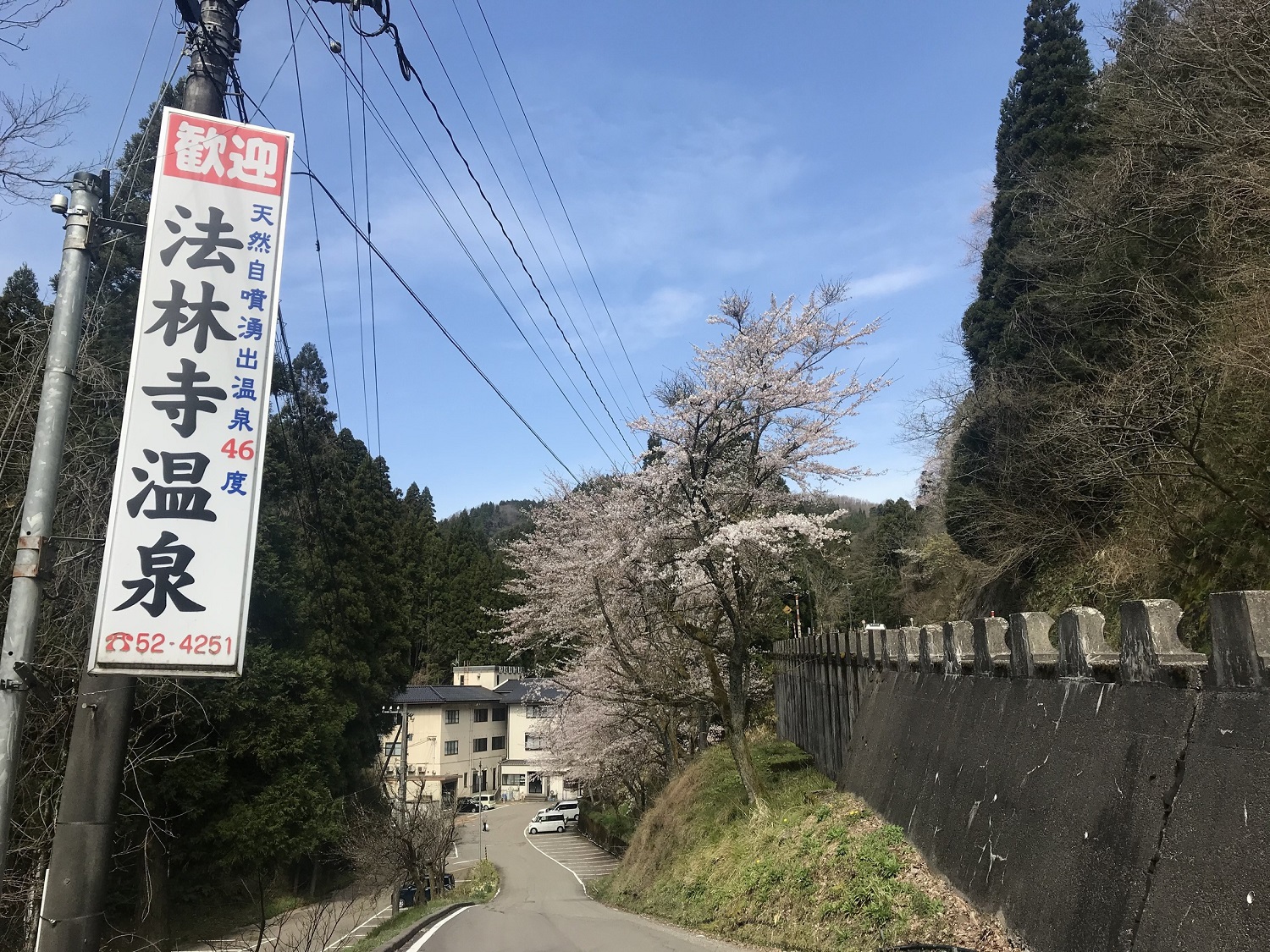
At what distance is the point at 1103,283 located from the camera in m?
13.3

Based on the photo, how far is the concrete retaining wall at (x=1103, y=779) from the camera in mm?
4012

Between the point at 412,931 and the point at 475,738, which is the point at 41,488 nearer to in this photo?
the point at 412,931

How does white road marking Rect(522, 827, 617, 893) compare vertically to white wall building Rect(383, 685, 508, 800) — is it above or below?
below

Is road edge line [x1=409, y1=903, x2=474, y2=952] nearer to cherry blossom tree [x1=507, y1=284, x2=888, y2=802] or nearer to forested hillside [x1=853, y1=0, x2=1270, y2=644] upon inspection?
cherry blossom tree [x1=507, y1=284, x2=888, y2=802]

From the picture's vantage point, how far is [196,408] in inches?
179

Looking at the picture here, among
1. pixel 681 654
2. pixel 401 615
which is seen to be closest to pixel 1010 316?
pixel 681 654

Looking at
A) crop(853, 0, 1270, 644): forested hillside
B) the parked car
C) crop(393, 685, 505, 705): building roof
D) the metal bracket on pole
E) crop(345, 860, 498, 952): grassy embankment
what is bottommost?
the parked car

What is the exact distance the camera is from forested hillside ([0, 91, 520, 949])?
7.09m

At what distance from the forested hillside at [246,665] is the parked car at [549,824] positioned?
16.5 m

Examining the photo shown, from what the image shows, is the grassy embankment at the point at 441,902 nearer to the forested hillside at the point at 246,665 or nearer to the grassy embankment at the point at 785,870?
the forested hillside at the point at 246,665

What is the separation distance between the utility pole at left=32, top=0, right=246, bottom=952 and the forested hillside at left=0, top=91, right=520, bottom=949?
87cm

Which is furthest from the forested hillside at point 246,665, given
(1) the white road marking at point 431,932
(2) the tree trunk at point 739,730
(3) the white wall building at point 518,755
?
(3) the white wall building at point 518,755

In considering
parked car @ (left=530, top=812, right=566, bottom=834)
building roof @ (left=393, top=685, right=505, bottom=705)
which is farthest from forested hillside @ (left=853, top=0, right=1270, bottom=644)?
building roof @ (left=393, top=685, right=505, bottom=705)

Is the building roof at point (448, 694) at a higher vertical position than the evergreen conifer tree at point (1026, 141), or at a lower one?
lower
